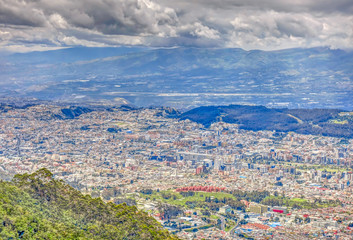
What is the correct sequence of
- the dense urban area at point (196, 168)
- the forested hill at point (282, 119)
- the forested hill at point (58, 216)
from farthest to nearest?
the forested hill at point (282, 119) < the dense urban area at point (196, 168) < the forested hill at point (58, 216)

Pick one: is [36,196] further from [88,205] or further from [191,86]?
[191,86]

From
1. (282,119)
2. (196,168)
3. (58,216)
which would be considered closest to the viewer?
(58,216)

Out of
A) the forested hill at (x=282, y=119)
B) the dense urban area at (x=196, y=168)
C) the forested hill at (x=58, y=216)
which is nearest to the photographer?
the forested hill at (x=58, y=216)

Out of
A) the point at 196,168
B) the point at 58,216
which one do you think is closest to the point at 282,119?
the point at 196,168

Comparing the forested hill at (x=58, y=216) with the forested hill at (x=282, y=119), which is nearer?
the forested hill at (x=58, y=216)

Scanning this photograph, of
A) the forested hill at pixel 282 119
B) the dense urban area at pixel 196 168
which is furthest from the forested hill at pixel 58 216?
the forested hill at pixel 282 119

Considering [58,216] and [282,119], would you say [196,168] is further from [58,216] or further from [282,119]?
[282,119]

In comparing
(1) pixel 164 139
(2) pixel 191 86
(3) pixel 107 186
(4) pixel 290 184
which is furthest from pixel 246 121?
(2) pixel 191 86

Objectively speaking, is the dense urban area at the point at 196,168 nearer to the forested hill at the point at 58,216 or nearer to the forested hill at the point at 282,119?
the forested hill at the point at 282,119
